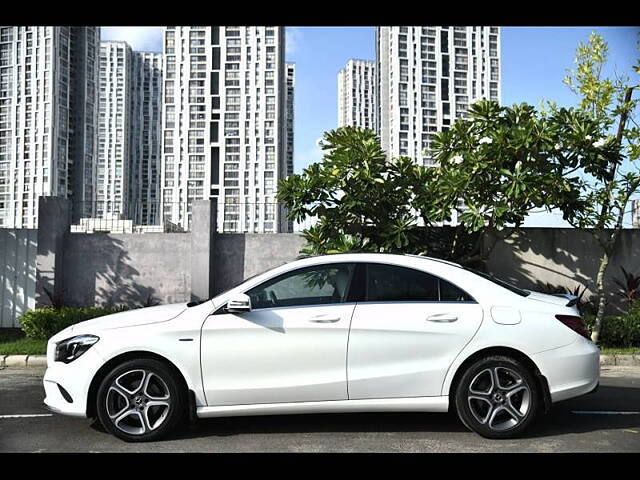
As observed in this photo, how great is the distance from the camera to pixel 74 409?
16.3ft

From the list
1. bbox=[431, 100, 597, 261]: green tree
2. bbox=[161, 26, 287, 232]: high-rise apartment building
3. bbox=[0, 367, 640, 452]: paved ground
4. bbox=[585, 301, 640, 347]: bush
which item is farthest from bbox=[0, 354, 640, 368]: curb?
bbox=[161, 26, 287, 232]: high-rise apartment building

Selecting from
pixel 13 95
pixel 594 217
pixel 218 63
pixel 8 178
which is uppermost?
pixel 218 63

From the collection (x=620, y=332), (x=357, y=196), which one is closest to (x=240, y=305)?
(x=357, y=196)

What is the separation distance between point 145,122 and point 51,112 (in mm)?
44841

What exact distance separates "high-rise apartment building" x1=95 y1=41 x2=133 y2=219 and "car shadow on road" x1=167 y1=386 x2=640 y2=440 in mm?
153509

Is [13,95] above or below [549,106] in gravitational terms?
above

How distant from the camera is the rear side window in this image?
204 inches

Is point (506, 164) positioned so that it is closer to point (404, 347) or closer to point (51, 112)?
point (404, 347)

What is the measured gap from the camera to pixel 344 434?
5.21 meters

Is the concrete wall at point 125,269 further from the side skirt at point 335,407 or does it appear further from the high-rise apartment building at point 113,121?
the high-rise apartment building at point 113,121

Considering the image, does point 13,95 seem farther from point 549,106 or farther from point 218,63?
point 549,106
